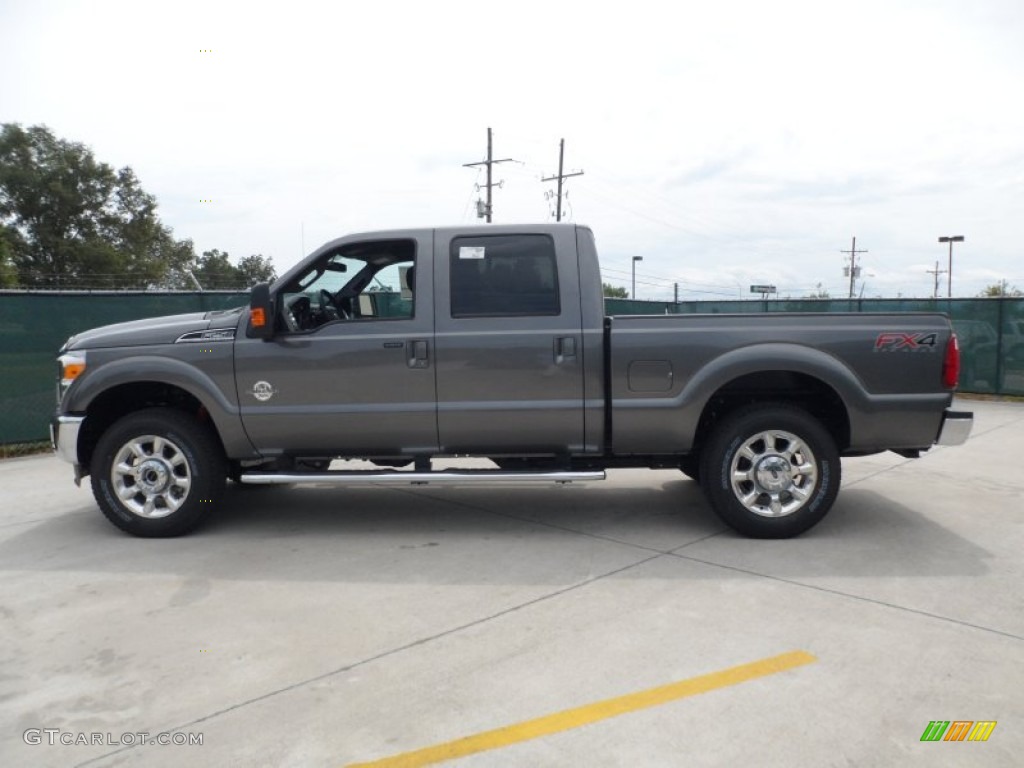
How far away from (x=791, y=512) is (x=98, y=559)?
4.52 metres


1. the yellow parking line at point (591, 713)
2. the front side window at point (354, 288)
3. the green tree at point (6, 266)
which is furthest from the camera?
the green tree at point (6, 266)

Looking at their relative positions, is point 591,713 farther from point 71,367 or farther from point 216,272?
point 216,272

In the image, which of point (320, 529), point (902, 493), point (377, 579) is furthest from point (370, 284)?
point (902, 493)

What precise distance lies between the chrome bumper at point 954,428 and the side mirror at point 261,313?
176 inches

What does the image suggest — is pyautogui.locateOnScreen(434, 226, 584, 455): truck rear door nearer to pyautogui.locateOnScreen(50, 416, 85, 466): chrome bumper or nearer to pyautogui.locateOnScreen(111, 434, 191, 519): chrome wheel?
pyautogui.locateOnScreen(111, 434, 191, 519): chrome wheel

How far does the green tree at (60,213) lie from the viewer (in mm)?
56312

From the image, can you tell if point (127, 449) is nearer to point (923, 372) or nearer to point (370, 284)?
point (370, 284)

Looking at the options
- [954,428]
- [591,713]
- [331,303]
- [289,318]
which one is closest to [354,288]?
[331,303]

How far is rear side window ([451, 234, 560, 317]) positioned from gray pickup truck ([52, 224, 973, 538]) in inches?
0.5

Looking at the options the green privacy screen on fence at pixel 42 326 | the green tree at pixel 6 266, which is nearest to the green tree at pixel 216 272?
the green tree at pixel 6 266

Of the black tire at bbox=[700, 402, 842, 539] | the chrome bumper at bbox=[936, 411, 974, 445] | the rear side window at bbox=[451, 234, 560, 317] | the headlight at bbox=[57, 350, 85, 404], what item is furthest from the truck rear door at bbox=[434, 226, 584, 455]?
the headlight at bbox=[57, 350, 85, 404]

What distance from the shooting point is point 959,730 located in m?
2.90

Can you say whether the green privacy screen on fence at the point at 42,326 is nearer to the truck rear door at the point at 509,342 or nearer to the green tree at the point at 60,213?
the truck rear door at the point at 509,342

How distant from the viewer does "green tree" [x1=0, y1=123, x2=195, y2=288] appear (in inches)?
2217
